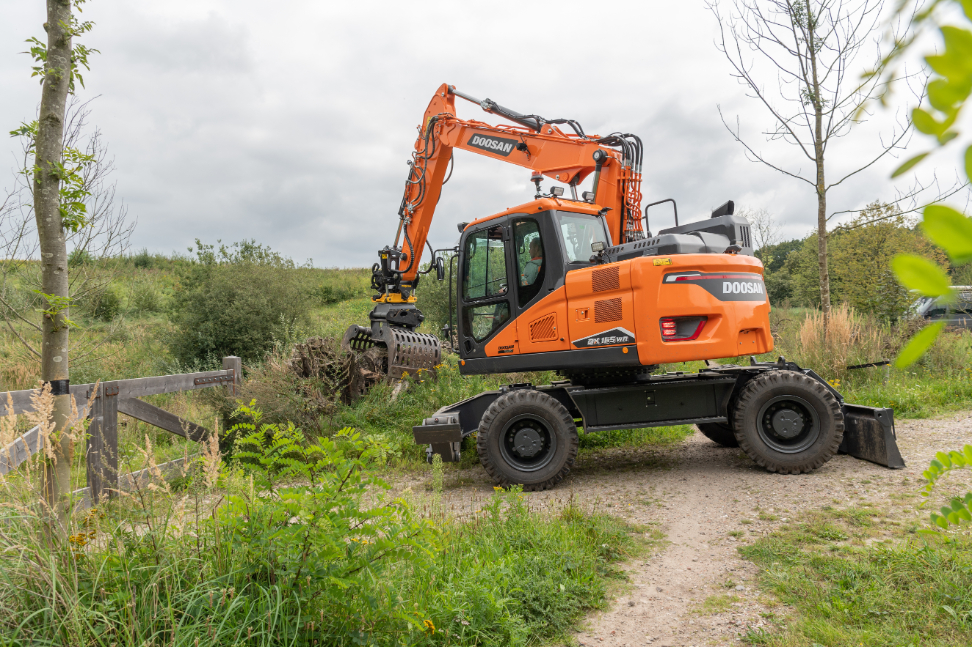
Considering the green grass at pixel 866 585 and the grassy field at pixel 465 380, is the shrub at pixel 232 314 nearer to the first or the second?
the grassy field at pixel 465 380

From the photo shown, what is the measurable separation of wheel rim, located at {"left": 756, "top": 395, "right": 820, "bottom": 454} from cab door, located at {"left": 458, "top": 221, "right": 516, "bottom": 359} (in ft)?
8.64

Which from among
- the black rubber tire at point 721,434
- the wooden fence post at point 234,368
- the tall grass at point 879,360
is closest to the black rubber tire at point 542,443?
the black rubber tire at point 721,434

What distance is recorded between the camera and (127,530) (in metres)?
2.76

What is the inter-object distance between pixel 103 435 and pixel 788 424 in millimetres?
6426

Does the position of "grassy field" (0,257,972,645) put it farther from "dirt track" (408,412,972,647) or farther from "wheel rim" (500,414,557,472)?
"wheel rim" (500,414,557,472)

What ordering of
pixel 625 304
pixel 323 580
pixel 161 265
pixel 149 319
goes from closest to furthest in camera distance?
pixel 323 580 < pixel 625 304 < pixel 149 319 < pixel 161 265

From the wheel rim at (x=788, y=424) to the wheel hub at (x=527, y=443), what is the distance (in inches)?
84.9

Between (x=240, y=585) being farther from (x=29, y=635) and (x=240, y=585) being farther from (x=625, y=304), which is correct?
(x=625, y=304)

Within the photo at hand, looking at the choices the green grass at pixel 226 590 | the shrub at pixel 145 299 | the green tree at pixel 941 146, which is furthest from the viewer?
the shrub at pixel 145 299

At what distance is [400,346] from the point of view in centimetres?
939

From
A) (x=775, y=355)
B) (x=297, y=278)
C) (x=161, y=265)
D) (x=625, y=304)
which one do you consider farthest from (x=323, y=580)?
A: (x=161, y=265)

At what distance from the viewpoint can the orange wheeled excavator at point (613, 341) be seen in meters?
5.85

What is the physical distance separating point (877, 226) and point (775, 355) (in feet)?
30.1

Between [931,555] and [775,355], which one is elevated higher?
[775,355]
